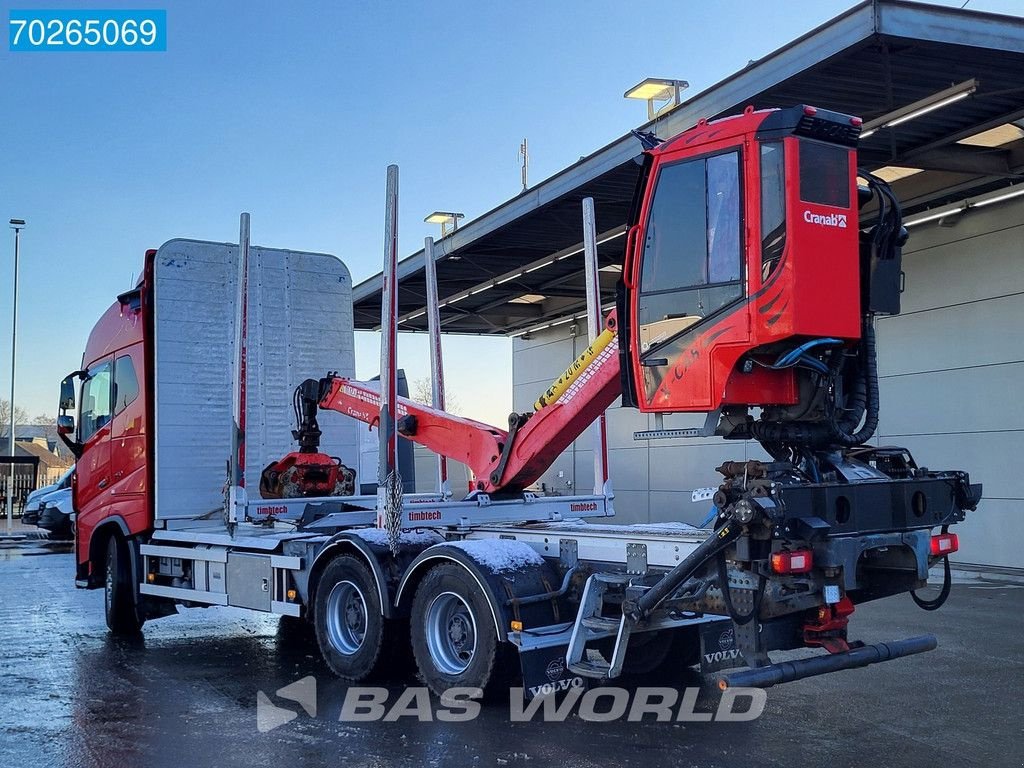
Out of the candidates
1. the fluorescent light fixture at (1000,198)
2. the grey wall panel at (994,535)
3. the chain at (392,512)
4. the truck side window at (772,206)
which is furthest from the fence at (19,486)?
the truck side window at (772,206)

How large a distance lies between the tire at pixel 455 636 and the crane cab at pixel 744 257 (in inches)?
69.9

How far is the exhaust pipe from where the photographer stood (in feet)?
18.9

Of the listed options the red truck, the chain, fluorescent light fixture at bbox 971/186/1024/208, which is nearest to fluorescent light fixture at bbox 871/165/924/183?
fluorescent light fixture at bbox 971/186/1024/208

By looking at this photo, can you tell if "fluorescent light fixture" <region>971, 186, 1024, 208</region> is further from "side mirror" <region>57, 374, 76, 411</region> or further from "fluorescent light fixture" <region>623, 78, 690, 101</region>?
"side mirror" <region>57, 374, 76, 411</region>

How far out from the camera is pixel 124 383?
11742 mm

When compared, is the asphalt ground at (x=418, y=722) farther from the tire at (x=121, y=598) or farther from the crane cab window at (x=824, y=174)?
the crane cab window at (x=824, y=174)

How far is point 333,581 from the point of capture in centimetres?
862

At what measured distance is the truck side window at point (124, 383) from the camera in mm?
11508

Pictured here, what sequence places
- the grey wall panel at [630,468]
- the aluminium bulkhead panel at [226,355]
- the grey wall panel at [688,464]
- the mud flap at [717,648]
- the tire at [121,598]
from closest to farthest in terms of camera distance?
the mud flap at [717,648]
the aluminium bulkhead panel at [226,355]
the tire at [121,598]
the grey wall panel at [688,464]
the grey wall panel at [630,468]

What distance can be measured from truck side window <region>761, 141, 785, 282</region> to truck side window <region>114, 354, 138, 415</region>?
293 inches

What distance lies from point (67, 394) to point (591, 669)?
8.55m

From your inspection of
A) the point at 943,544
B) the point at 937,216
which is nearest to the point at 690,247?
the point at 943,544

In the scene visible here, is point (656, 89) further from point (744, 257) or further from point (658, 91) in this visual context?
point (744, 257)

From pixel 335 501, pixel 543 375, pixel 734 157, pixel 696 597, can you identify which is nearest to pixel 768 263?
pixel 734 157
